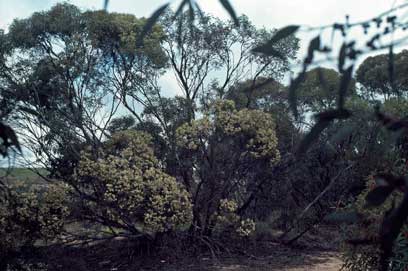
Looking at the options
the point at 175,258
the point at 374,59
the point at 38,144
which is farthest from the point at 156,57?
the point at 374,59

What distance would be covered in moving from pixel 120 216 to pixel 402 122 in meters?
10.1

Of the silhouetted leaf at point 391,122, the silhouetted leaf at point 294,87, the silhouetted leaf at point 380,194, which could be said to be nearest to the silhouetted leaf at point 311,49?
the silhouetted leaf at point 294,87

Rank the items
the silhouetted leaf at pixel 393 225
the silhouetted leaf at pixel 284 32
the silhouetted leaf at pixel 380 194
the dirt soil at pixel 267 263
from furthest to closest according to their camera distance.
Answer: the dirt soil at pixel 267 263 < the silhouetted leaf at pixel 284 32 < the silhouetted leaf at pixel 380 194 < the silhouetted leaf at pixel 393 225

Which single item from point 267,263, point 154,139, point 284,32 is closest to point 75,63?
point 154,139

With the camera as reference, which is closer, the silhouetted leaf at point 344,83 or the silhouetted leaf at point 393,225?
the silhouetted leaf at point 393,225

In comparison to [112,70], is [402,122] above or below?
below

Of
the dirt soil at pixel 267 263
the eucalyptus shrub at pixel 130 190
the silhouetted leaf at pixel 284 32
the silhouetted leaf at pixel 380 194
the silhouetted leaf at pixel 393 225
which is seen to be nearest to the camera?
the silhouetted leaf at pixel 393 225

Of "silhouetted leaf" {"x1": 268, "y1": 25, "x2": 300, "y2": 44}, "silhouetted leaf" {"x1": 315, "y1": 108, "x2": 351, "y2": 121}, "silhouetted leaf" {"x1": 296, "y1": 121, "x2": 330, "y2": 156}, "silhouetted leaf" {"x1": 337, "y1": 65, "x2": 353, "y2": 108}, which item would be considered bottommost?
"silhouetted leaf" {"x1": 296, "y1": 121, "x2": 330, "y2": 156}

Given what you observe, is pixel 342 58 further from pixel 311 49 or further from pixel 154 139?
pixel 154 139

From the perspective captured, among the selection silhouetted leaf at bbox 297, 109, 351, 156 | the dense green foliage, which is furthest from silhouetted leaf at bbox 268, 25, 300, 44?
the dense green foliage

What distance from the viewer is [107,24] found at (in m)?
11.8

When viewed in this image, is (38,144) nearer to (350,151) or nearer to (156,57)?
(156,57)

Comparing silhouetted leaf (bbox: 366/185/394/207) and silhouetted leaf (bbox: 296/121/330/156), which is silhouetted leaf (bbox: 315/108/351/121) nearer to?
silhouetted leaf (bbox: 296/121/330/156)

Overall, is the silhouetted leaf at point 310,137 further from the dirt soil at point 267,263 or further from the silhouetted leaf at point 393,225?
the dirt soil at point 267,263
